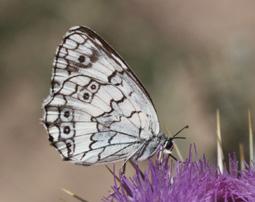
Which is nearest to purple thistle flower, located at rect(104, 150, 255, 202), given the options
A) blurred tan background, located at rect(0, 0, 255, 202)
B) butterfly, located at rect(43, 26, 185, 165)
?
butterfly, located at rect(43, 26, 185, 165)

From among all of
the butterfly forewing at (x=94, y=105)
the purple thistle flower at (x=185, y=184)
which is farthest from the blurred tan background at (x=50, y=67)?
the purple thistle flower at (x=185, y=184)

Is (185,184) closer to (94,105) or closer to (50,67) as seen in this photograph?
(94,105)

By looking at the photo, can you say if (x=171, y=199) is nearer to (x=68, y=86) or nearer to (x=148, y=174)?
(x=148, y=174)

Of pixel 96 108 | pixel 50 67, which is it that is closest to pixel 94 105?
pixel 96 108

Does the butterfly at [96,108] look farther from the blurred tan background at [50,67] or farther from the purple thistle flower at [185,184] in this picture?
the blurred tan background at [50,67]

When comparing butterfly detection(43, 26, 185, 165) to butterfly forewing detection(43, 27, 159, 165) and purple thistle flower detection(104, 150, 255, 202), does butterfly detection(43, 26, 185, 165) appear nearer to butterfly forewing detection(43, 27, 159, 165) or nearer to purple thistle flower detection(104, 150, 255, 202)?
butterfly forewing detection(43, 27, 159, 165)

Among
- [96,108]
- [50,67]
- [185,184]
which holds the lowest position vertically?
[185,184]

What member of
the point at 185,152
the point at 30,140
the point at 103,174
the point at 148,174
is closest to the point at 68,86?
the point at 148,174
